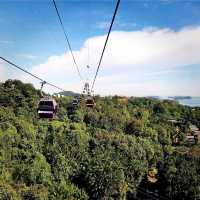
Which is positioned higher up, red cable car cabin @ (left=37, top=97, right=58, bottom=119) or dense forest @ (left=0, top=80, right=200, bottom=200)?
red cable car cabin @ (left=37, top=97, right=58, bottom=119)

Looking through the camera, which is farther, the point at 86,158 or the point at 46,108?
the point at 86,158

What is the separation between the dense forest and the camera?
44406 millimetres

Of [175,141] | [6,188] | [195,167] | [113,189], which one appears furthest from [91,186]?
[175,141]

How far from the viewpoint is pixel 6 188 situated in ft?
125

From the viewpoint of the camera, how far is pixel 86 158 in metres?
55.9

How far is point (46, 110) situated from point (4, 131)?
1714 inches

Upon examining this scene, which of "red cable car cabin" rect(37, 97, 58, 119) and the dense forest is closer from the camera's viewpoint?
"red cable car cabin" rect(37, 97, 58, 119)

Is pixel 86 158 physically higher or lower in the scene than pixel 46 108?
lower

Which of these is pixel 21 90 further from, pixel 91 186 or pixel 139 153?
pixel 91 186

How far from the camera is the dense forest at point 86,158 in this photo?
44406 mm

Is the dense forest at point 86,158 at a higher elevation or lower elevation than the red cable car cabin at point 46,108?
lower

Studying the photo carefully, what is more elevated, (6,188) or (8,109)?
(8,109)

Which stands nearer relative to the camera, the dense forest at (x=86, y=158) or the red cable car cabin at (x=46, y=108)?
the red cable car cabin at (x=46, y=108)

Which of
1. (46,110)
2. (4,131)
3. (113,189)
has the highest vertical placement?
(46,110)
